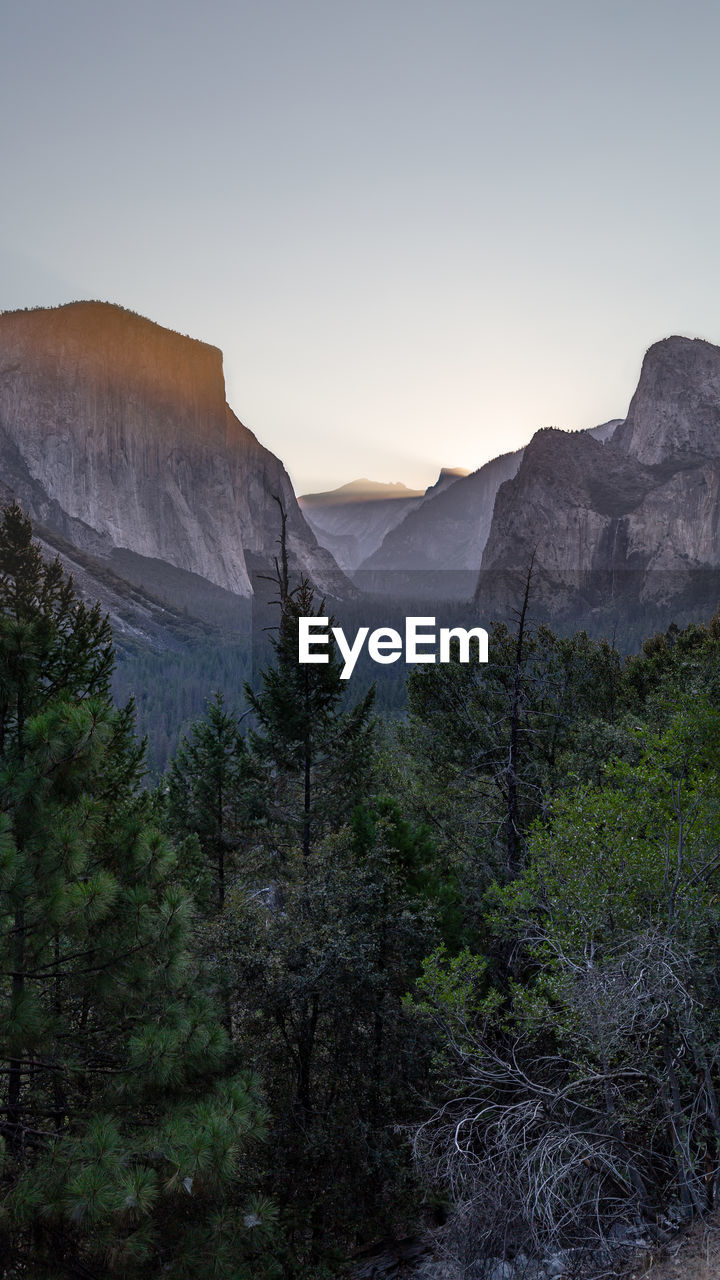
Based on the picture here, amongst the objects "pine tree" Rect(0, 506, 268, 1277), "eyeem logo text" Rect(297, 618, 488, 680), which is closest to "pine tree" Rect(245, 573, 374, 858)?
"eyeem logo text" Rect(297, 618, 488, 680)

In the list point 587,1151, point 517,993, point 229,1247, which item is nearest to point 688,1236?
point 587,1151

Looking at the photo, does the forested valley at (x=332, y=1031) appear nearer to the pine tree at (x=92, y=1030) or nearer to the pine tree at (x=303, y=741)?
the pine tree at (x=92, y=1030)

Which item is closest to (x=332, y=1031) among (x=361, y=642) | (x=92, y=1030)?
(x=92, y=1030)

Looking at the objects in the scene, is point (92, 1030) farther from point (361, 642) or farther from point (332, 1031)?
point (361, 642)

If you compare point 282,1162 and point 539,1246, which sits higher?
point 539,1246

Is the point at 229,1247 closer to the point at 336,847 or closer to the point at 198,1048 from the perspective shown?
the point at 198,1048
